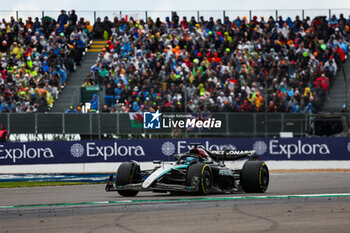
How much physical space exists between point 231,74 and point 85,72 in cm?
778

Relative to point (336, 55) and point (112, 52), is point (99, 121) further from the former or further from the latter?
point (336, 55)

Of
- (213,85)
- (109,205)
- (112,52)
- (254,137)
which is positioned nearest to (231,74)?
(213,85)

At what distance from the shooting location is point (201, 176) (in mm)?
13320

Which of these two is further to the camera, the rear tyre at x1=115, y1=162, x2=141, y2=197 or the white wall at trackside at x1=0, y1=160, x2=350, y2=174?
the white wall at trackside at x1=0, y1=160, x2=350, y2=174

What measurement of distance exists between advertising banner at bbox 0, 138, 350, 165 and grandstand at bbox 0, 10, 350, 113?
1205mm

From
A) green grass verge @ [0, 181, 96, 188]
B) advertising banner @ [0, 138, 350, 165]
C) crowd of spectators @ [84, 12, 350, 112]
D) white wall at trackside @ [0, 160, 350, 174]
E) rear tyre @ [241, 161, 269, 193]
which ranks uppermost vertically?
crowd of spectators @ [84, 12, 350, 112]

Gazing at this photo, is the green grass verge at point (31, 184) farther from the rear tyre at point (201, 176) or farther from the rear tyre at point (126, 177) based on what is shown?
the rear tyre at point (201, 176)

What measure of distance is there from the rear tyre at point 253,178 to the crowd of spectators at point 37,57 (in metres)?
13.8

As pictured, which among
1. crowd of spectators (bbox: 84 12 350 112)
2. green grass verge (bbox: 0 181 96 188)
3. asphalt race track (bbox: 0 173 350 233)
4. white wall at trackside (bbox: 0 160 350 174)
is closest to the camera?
asphalt race track (bbox: 0 173 350 233)

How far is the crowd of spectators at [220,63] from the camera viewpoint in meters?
25.6

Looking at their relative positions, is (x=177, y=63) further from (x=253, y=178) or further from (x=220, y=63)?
(x=253, y=178)

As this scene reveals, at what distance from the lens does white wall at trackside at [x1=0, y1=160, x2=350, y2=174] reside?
2489 centimetres

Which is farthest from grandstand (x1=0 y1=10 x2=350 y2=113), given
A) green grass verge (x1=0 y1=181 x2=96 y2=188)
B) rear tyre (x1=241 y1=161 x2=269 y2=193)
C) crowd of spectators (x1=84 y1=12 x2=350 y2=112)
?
rear tyre (x1=241 y1=161 x2=269 y2=193)

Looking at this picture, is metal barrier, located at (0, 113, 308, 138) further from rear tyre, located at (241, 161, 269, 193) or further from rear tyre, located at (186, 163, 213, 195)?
rear tyre, located at (186, 163, 213, 195)
